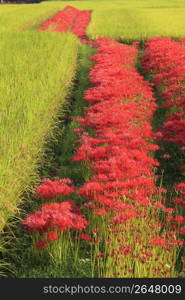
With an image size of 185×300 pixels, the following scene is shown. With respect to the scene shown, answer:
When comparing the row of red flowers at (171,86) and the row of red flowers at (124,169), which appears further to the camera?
the row of red flowers at (171,86)

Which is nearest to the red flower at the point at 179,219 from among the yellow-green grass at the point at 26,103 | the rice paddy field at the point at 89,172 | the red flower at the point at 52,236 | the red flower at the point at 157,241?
the rice paddy field at the point at 89,172

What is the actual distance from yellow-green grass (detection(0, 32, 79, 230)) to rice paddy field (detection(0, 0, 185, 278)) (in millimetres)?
27

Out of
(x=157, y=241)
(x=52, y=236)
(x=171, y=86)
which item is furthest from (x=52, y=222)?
(x=171, y=86)

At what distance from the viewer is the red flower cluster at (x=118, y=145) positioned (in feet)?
18.8

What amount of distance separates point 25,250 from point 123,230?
1.18 metres

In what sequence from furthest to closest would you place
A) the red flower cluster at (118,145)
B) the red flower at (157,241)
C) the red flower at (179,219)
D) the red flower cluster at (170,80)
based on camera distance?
the red flower cluster at (170,80)
the red flower cluster at (118,145)
the red flower at (179,219)
the red flower at (157,241)

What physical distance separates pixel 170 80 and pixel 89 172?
5799mm

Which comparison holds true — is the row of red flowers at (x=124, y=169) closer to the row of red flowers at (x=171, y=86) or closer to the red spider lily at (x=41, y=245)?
the row of red flowers at (x=171, y=86)

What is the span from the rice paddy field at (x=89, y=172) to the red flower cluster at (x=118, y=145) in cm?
2

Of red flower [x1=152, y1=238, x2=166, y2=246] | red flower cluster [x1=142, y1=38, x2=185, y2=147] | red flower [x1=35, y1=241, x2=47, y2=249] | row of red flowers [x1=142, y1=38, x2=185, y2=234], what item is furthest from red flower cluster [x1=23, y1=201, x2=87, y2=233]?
red flower cluster [x1=142, y1=38, x2=185, y2=147]

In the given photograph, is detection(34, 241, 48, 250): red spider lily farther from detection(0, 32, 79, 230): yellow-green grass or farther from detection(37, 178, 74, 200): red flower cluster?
detection(37, 178, 74, 200): red flower cluster

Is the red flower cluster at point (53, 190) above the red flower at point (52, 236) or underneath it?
underneath

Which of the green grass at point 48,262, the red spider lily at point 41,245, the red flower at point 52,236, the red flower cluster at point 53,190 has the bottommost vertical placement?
the green grass at point 48,262

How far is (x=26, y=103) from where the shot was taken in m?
8.05
